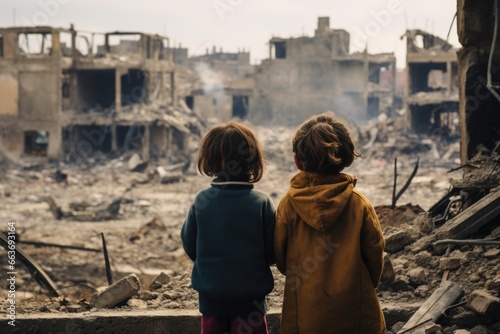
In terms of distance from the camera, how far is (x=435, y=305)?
4.35 metres

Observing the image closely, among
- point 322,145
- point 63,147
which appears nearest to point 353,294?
point 322,145

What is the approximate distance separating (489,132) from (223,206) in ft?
12.2

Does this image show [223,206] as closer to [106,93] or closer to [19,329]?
[19,329]

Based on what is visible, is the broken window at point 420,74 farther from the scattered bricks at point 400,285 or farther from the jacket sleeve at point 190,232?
the jacket sleeve at point 190,232

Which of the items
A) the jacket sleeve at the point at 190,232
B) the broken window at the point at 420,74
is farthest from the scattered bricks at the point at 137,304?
the broken window at the point at 420,74

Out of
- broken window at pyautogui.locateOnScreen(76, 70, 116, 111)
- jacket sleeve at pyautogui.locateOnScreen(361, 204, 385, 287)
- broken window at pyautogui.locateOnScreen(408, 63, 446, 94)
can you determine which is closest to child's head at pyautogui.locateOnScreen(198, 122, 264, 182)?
jacket sleeve at pyautogui.locateOnScreen(361, 204, 385, 287)

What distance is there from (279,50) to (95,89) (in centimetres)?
1922

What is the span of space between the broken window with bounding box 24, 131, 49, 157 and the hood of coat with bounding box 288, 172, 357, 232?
104 feet

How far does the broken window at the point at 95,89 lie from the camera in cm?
3453

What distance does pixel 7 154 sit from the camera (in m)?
32.4

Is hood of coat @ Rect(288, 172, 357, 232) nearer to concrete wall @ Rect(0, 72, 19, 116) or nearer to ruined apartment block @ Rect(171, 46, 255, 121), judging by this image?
concrete wall @ Rect(0, 72, 19, 116)

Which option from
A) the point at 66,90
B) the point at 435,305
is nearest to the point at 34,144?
the point at 66,90

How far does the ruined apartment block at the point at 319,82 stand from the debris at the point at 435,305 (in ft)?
144

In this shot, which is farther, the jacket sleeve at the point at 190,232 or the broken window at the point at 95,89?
the broken window at the point at 95,89
